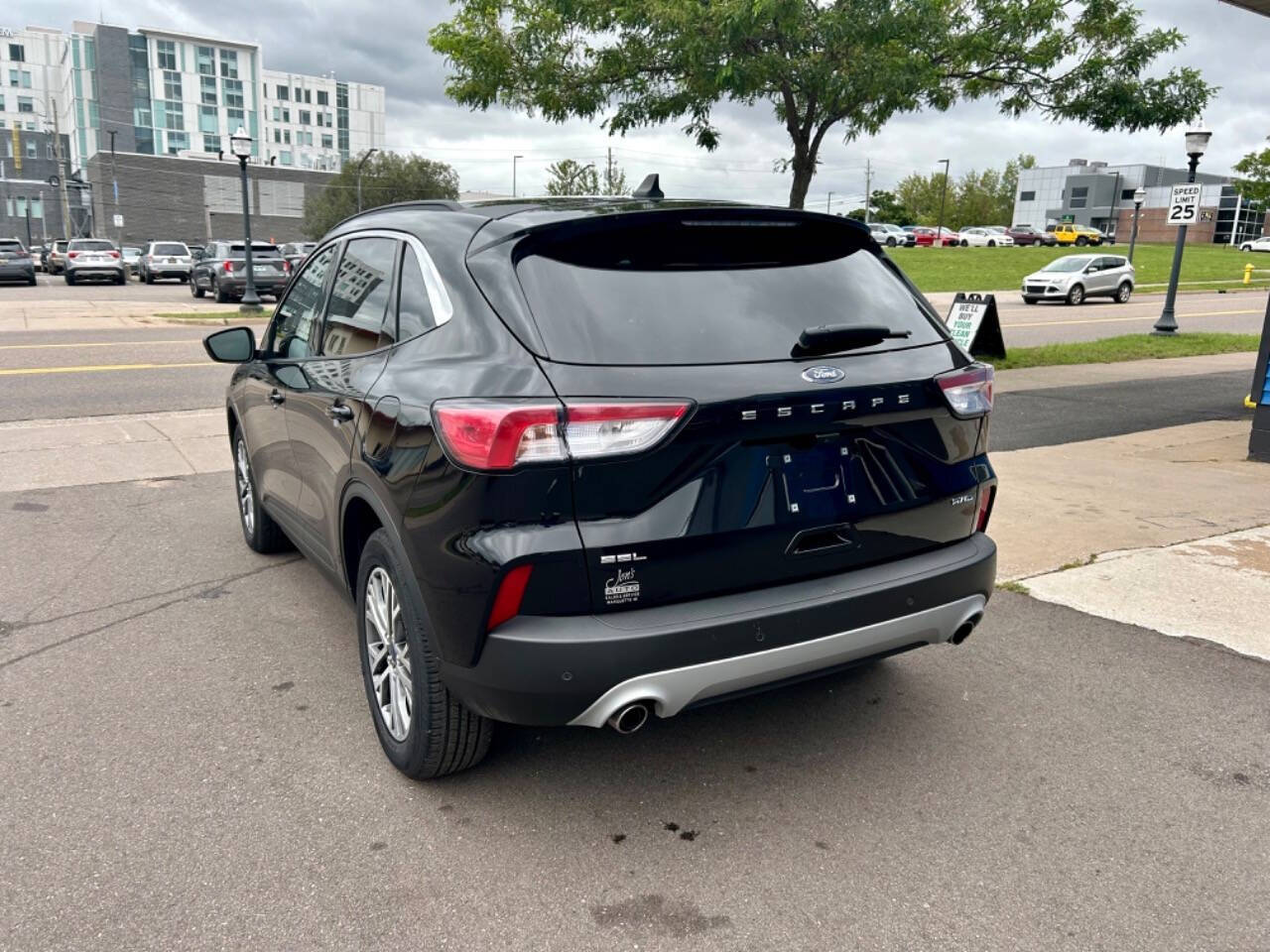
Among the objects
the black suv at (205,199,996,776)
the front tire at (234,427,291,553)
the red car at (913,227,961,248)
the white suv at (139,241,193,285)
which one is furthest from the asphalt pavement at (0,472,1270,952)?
the red car at (913,227,961,248)

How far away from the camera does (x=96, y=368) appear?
13344 millimetres

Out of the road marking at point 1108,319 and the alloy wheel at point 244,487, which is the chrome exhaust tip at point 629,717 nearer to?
the alloy wheel at point 244,487

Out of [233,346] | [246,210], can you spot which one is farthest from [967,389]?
[246,210]

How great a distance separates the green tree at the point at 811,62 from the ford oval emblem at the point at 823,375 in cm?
746

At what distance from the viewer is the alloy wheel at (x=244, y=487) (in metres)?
5.52

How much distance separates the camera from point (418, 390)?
2.96 meters

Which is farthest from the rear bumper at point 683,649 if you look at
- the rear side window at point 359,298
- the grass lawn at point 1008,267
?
the grass lawn at point 1008,267

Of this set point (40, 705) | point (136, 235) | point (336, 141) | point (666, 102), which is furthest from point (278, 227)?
point (40, 705)

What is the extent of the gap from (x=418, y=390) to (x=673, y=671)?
110 cm

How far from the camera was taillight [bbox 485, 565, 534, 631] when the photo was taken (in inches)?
103

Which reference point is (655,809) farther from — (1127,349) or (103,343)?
(103,343)

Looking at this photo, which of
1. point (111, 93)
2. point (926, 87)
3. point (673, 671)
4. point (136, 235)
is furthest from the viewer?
point (111, 93)

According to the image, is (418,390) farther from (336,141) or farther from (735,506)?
(336,141)

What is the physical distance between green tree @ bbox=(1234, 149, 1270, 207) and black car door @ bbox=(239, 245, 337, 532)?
48.4 m
